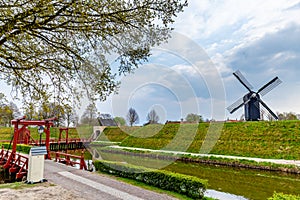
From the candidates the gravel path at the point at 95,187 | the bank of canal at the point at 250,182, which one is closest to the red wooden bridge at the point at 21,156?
the gravel path at the point at 95,187

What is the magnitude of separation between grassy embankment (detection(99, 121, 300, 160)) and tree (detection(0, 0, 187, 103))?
15.7 m

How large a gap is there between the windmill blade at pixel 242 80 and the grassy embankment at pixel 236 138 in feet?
27.6

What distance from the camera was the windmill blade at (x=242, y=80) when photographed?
29845mm

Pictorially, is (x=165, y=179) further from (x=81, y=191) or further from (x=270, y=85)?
(x=270, y=85)

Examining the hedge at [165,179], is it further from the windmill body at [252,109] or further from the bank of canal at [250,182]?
the windmill body at [252,109]

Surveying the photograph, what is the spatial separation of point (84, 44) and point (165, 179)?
512 cm

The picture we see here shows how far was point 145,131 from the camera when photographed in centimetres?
2986

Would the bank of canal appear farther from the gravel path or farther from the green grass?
the green grass

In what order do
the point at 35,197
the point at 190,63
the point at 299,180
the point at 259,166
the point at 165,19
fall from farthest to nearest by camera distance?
the point at 259,166 < the point at 299,180 < the point at 190,63 < the point at 35,197 < the point at 165,19

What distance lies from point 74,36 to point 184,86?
15.0ft

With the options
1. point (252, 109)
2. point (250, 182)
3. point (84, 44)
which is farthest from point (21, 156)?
point (252, 109)

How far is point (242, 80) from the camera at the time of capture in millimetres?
30625

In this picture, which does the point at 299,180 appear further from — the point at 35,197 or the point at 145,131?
the point at 145,131

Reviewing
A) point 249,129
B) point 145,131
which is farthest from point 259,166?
point 145,131
